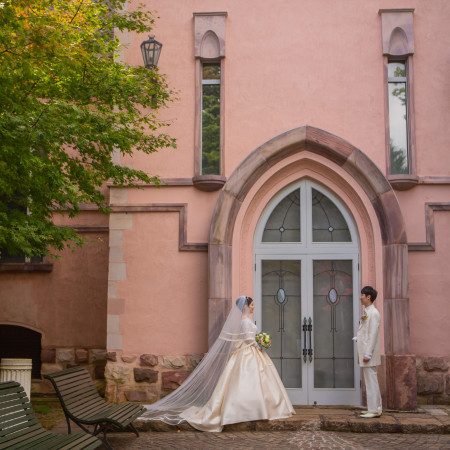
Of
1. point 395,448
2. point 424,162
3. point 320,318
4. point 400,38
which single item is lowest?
point 395,448

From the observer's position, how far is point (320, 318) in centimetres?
1057

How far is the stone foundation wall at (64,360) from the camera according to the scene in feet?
39.0

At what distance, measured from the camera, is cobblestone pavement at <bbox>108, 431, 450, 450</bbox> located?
7.75 m

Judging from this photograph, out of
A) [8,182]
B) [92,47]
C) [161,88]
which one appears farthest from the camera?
[161,88]

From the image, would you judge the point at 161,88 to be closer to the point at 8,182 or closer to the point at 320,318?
the point at 8,182

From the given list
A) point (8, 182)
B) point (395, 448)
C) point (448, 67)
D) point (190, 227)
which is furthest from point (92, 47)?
point (395, 448)

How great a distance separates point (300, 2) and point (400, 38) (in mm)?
1802

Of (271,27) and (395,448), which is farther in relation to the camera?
(271,27)

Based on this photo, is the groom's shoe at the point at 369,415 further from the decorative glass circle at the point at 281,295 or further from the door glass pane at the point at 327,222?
the door glass pane at the point at 327,222

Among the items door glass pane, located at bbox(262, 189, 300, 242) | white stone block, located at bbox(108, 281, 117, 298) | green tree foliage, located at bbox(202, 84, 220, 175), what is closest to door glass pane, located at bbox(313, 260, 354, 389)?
door glass pane, located at bbox(262, 189, 300, 242)

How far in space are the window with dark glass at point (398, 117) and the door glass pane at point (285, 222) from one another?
1704mm

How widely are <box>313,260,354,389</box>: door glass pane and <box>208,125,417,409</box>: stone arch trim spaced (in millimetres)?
674

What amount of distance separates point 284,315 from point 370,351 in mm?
1800

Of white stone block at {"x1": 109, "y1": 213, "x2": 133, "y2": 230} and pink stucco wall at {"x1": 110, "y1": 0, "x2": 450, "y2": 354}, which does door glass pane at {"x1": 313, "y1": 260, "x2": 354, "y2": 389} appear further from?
white stone block at {"x1": 109, "y1": 213, "x2": 133, "y2": 230}
